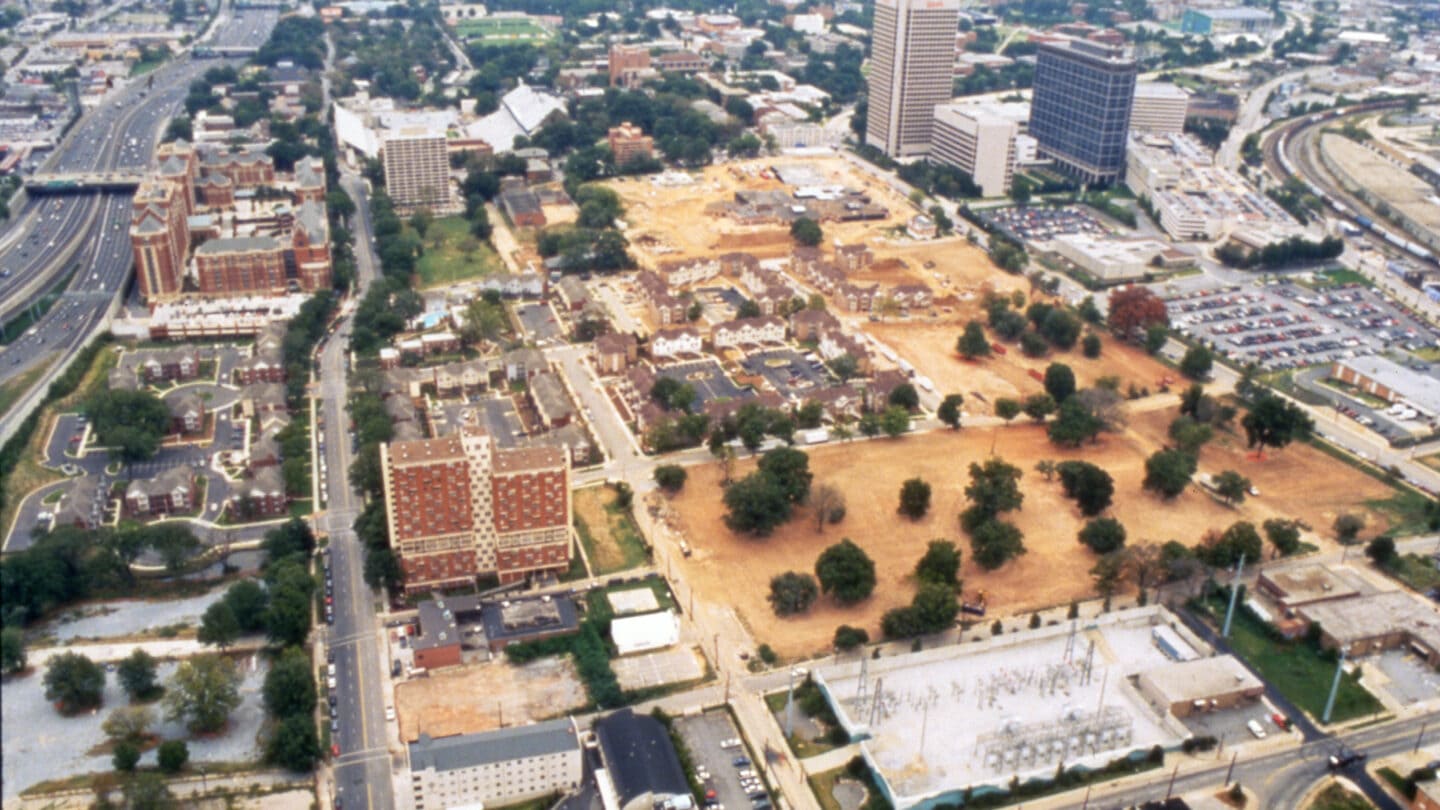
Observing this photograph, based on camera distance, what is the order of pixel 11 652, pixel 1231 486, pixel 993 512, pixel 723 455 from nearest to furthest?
pixel 11 652, pixel 993 512, pixel 1231 486, pixel 723 455

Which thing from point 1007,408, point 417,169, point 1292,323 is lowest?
point 1292,323

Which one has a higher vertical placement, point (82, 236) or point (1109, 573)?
point (82, 236)

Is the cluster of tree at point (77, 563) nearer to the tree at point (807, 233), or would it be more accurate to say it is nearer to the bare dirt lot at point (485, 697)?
the bare dirt lot at point (485, 697)

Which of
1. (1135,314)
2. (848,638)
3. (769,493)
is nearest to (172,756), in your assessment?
(848,638)

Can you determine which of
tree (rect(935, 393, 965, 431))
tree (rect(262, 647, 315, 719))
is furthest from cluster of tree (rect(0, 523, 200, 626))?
tree (rect(935, 393, 965, 431))

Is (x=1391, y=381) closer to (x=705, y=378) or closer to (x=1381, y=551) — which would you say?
(x=1381, y=551)

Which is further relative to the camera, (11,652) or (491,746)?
(11,652)

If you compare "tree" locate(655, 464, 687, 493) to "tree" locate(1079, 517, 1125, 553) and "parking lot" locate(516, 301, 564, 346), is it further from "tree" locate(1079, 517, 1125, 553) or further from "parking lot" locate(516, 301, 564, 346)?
"parking lot" locate(516, 301, 564, 346)

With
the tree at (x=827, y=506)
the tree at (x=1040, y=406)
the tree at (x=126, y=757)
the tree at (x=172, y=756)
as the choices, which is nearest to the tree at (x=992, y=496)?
the tree at (x=827, y=506)
